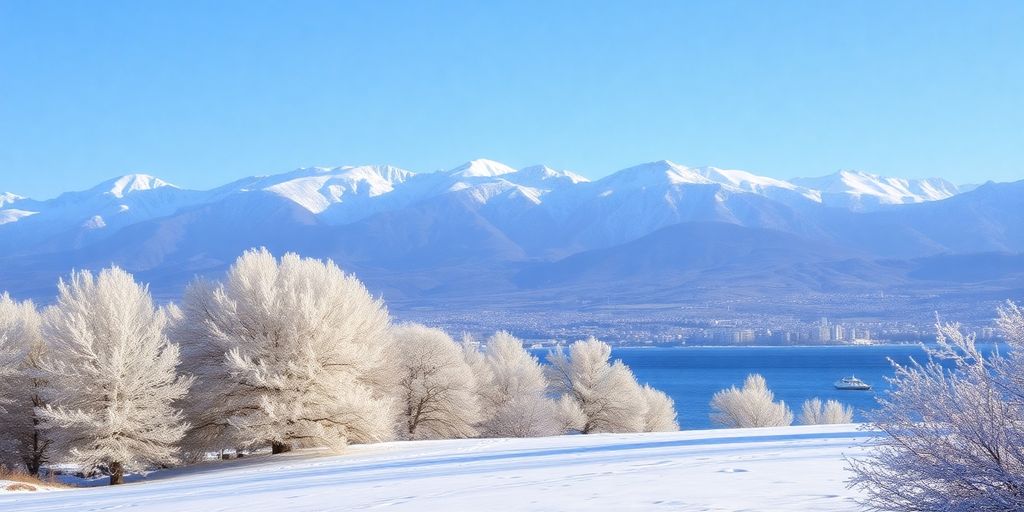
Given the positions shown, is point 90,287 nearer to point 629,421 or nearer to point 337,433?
point 337,433

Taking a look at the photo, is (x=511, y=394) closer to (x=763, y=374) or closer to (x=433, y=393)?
(x=433, y=393)

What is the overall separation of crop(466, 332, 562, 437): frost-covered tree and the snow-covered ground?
24665 mm

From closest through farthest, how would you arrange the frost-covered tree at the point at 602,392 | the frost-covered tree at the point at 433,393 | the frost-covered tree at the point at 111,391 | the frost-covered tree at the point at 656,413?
1. the frost-covered tree at the point at 111,391
2. the frost-covered tree at the point at 433,393
3. the frost-covered tree at the point at 602,392
4. the frost-covered tree at the point at 656,413

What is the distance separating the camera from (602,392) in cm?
5275

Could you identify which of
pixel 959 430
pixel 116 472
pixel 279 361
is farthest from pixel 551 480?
pixel 116 472

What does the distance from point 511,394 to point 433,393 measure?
8.45m

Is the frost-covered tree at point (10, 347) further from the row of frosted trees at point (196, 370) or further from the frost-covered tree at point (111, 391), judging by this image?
the frost-covered tree at point (111, 391)

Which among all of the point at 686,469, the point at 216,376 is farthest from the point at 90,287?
the point at 686,469

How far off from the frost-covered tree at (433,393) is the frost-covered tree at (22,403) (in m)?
15.5

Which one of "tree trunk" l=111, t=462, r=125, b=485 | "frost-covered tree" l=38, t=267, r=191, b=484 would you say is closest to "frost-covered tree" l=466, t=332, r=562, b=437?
"frost-covered tree" l=38, t=267, r=191, b=484

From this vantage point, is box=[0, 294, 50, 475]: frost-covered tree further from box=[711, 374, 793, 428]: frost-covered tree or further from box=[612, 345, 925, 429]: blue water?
box=[612, 345, 925, 429]: blue water

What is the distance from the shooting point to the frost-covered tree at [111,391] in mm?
24969

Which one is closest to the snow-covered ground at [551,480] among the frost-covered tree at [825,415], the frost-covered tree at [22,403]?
Answer: the frost-covered tree at [22,403]

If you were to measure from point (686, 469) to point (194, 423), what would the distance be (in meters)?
18.4
